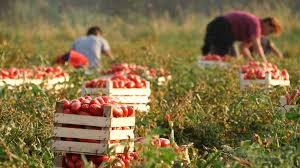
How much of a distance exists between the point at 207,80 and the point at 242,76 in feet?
2.00

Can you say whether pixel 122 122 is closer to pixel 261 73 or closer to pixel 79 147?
pixel 79 147

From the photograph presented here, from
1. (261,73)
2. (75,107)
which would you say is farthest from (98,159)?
(261,73)

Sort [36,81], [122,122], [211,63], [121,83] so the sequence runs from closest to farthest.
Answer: [122,122] < [121,83] < [36,81] < [211,63]

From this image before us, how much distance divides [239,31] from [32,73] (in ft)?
18.7

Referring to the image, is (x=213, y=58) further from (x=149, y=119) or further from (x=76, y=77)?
(x=149, y=119)

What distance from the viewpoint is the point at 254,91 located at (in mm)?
8227

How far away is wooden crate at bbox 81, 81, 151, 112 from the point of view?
8805 mm

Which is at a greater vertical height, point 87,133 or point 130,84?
point 130,84

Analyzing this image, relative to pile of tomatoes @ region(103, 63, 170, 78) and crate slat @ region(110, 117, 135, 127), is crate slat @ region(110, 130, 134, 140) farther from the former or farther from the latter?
pile of tomatoes @ region(103, 63, 170, 78)

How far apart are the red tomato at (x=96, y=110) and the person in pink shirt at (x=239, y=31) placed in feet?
26.8

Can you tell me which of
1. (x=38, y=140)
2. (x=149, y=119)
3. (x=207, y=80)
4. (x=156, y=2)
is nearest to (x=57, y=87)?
(x=207, y=80)

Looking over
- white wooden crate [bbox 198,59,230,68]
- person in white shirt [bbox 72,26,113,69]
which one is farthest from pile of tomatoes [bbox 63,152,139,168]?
person in white shirt [bbox 72,26,113,69]

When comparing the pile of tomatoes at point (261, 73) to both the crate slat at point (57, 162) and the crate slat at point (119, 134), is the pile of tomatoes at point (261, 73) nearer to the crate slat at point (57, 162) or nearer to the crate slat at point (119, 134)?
the crate slat at point (119, 134)

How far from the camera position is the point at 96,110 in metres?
5.92
